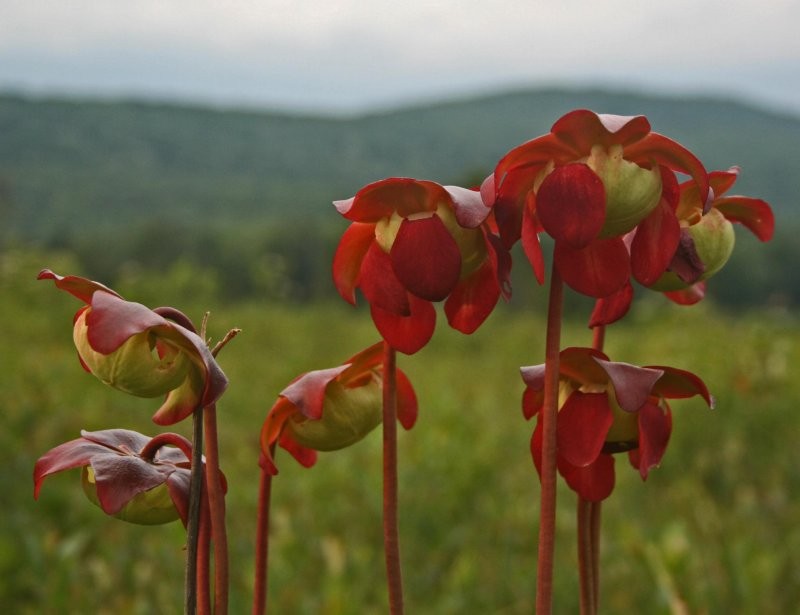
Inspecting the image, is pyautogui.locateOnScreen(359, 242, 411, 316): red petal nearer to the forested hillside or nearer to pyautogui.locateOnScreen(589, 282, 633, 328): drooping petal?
pyautogui.locateOnScreen(589, 282, 633, 328): drooping petal

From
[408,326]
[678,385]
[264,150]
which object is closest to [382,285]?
→ [408,326]

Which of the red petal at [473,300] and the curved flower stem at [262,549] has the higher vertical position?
the red petal at [473,300]

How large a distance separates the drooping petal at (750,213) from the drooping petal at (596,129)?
0.11 meters

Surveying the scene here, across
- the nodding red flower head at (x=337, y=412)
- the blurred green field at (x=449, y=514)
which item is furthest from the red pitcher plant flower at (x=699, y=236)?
the blurred green field at (x=449, y=514)

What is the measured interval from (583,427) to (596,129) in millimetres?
115

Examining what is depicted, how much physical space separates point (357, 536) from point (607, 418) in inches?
59.5

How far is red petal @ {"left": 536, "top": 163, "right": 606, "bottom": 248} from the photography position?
32cm

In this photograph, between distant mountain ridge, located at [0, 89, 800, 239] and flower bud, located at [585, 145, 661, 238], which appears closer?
flower bud, located at [585, 145, 661, 238]

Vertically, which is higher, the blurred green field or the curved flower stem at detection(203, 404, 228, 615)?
the curved flower stem at detection(203, 404, 228, 615)

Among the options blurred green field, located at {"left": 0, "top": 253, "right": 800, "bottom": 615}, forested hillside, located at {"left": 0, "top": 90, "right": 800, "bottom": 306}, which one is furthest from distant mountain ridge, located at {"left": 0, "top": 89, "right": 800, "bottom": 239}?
blurred green field, located at {"left": 0, "top": 253, "right": 800, "bottom": 615}

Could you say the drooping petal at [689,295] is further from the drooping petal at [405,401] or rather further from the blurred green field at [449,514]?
the blurred green field at [449,514]

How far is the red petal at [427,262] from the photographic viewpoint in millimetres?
339

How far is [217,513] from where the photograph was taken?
36 cm

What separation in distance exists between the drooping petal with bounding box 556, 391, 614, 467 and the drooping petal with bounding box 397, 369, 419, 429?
3.6 inches
